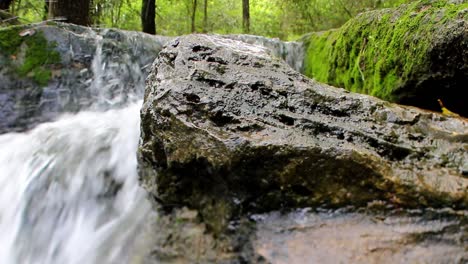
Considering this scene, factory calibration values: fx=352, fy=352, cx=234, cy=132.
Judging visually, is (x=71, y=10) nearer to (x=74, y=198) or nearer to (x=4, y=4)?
(x=4, y=4)

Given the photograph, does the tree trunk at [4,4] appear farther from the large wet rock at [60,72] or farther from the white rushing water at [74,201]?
the white rushing water at [74,201]

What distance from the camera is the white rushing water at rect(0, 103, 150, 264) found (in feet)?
6.83

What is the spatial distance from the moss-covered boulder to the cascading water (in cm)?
205

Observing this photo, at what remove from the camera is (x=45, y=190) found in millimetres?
2607

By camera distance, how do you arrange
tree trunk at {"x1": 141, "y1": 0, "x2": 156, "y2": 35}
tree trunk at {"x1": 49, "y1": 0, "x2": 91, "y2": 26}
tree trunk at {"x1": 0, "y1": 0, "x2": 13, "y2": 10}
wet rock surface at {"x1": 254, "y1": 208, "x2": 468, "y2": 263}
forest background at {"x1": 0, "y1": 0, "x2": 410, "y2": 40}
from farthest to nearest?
1. tree trunk at {"x1": 141, "y1": 0, "x2": 156, "y2": 35}
2. forest background at {"x1": 0, "y1": 0, "x2": 410, "y2": 40}
3. tree trunk at {"x1": 0, "y1": 0, "x2": 13, "y2": 10}
4. tree trunk at {"x1": 49, "y1": 0, "x2": 91, "y2": 26}
5. wet rock surface at {"x1": 254, "y1": 208, "x2": 468, "y2": 263}

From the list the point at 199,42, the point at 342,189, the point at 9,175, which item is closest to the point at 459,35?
the point at 342,189

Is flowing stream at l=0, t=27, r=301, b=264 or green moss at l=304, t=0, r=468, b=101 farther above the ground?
green moss at l=304, t=0, r=468, b=101

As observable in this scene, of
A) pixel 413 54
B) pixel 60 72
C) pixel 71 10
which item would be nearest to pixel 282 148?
pixel 413 54

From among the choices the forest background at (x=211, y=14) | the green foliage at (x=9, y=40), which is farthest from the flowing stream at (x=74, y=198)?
the forest background at (x=211, y=14)

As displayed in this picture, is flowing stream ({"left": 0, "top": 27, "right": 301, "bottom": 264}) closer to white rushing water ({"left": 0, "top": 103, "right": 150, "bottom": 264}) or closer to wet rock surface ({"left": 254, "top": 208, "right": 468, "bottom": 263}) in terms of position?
white rushing water ({"left": 0, "top": 103, "right": 150, "bottom": 264})

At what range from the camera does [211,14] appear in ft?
41.2

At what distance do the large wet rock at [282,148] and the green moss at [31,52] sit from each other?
10.7 feet

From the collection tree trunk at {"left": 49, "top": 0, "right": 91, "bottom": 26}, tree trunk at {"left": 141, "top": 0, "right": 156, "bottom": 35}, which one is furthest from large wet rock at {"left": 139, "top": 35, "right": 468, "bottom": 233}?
tree trunk at {"left": 141, "top": 0, "right": 156, "bottom": 35}

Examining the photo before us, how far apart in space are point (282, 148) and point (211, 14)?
1174cm
